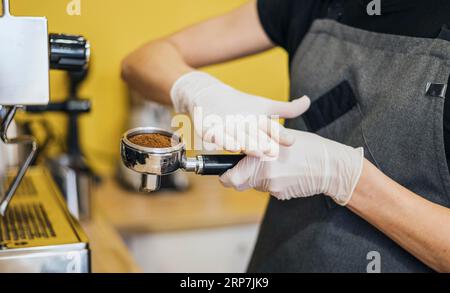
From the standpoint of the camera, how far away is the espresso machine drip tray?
0.80 meters

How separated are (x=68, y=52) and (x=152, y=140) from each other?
15 centimetres

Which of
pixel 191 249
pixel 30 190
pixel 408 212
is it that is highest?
pixel 408 212

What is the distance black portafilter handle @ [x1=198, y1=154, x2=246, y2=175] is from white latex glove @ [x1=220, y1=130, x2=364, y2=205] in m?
0.06

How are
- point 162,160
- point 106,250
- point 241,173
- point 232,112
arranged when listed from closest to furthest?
point 162,160
point 241,173
point 232,112
point 106,250

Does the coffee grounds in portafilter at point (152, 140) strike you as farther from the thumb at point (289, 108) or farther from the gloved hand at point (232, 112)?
the thumb at point (289, 108)

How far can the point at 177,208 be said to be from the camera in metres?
1.78

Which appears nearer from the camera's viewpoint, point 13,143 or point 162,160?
point 162,160

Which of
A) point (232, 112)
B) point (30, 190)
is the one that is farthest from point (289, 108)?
point (30, 190)

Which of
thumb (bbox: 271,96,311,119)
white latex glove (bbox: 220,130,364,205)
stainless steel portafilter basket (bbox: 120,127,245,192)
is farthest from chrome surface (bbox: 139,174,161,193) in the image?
thumb (bbox: 271,96,311,119)

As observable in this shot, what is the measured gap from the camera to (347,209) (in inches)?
34.9

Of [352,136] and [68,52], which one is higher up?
[68,52]

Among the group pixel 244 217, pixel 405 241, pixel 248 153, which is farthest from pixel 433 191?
pixel 244 217

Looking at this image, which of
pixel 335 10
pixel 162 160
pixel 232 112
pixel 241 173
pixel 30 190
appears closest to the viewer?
pixel 162 160

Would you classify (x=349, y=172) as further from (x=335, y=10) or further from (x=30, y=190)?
(x=30, y=190)
